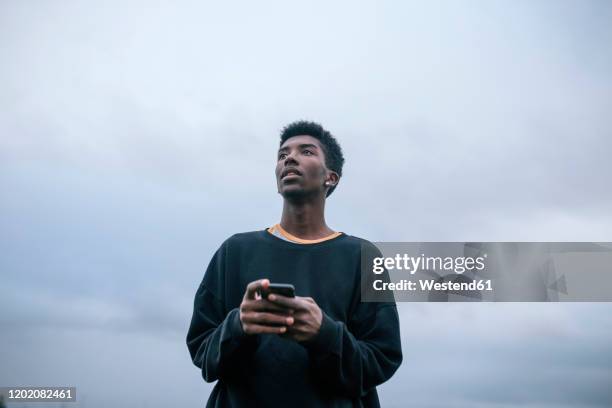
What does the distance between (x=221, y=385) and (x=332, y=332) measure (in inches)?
44.7

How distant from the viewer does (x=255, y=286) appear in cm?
389

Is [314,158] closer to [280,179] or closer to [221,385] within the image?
[280,179]

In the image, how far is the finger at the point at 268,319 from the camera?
156 inches

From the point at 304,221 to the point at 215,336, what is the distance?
49.9 inches

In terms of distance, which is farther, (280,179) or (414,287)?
(414,287)

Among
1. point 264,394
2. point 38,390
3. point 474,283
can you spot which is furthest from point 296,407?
point 38,390

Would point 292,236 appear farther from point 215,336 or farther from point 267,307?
point 267,307

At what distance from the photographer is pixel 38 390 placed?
368 inches

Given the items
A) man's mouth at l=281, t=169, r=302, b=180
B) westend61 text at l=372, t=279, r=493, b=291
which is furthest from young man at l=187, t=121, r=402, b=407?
westend61 text at l=372, t=279, r=493, b=291

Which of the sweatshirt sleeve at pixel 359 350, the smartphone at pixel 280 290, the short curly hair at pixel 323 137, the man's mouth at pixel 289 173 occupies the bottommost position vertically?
the sweatshirt sleeve at pixel 359 350

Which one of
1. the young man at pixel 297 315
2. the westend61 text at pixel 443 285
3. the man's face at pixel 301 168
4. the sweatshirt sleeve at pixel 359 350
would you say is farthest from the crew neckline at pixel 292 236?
the westend61 text at pixel 443 285

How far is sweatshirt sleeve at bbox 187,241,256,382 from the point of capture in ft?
14.3

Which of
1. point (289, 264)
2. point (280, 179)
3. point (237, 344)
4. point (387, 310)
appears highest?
point (280, 179)

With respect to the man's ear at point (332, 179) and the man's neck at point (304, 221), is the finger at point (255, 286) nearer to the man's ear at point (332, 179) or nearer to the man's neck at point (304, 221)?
the man's neck at point (304, 221)
